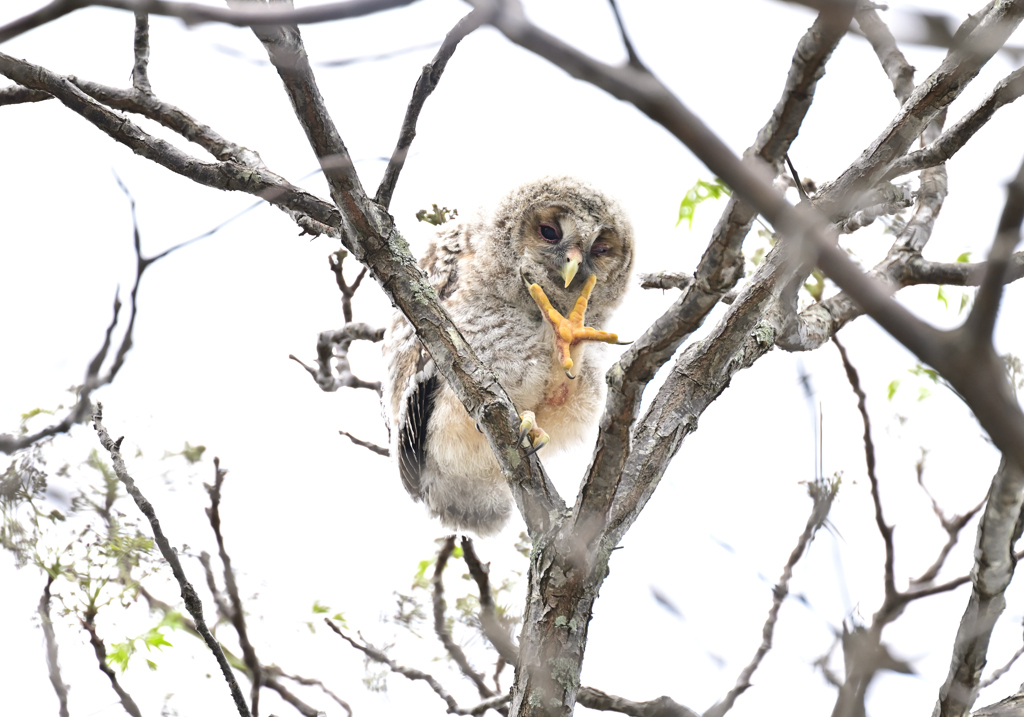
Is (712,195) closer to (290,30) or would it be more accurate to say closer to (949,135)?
(949,135)

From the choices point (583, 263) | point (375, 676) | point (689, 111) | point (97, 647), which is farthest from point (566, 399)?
point (689, 111)

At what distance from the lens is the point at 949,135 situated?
2.15m

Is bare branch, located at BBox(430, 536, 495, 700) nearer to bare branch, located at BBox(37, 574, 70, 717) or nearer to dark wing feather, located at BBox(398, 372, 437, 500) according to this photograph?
dark wing feather, located at BBox(398, 372, 437, 500)

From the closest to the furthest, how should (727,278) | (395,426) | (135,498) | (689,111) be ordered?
(689,111) < (727,278) < (135,498) < (395,426)

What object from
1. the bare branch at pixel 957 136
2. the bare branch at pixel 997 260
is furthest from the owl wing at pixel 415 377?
the bare branch at pixel 997 260

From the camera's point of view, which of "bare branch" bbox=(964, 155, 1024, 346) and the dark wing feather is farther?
the dark wing feather

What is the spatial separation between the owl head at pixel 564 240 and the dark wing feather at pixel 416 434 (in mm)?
512

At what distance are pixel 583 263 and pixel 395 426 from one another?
997mm

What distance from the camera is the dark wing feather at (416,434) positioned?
3201 mm

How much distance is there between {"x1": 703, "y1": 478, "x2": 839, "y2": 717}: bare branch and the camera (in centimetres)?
124

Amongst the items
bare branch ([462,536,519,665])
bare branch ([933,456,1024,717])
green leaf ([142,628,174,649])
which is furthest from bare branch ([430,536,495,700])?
bare branch ([933,456,1024,717])

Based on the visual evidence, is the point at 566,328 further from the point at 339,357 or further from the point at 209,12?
the point at 209,12

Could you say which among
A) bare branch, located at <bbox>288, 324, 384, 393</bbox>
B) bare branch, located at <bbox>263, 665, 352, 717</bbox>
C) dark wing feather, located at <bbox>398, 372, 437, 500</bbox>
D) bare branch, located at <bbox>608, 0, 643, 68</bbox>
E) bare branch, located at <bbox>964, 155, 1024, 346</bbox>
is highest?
bare branch, located at <bbox>288, 324, 384, 393</bbox>

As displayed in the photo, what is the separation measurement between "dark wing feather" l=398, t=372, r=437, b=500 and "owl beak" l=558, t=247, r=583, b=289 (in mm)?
625
